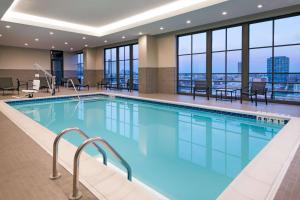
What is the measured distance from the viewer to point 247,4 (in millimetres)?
6129

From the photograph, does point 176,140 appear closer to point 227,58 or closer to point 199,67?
point 227,58

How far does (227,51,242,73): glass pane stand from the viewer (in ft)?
26.5

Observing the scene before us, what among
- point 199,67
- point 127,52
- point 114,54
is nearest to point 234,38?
point 199,67

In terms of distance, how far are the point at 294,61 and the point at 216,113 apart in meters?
3.10

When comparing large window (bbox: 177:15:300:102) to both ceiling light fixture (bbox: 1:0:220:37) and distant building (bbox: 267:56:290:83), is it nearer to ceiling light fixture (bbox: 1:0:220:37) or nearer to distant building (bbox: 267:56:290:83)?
distant building (bbox: 267:56:290:83)

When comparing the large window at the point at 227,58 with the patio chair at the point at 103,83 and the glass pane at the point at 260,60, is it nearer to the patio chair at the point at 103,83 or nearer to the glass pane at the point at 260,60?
the glass pane at the point at 260,60

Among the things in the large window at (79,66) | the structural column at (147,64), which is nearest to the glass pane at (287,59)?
the structural column at (147,64)

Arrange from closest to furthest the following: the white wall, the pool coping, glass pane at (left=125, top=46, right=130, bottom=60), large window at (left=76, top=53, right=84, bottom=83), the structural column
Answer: the pool coping, the structural column, glass pane at (left=125, top=46, right=130, bottom=60), the white wall, large window at (left=76, top=53, right=84, bottom=83)

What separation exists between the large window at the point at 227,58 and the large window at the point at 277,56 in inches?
18.2

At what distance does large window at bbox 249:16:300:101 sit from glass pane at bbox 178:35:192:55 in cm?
269

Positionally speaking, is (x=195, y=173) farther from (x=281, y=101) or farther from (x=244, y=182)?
(x=281, y=101)

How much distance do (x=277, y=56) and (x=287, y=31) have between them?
799 mm

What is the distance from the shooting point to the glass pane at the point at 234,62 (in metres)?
8.07

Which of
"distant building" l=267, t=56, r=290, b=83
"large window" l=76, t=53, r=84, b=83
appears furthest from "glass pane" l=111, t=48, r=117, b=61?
"distant building" l=267, t=56, r=290, b=83
